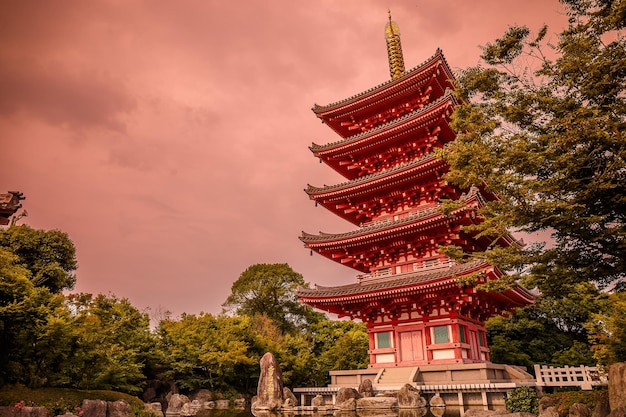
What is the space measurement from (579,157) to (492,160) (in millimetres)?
1673

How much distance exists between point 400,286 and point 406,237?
2547mm

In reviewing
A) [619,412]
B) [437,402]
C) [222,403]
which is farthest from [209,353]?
[619,412]

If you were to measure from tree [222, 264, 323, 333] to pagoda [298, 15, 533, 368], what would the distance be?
71.9 feet

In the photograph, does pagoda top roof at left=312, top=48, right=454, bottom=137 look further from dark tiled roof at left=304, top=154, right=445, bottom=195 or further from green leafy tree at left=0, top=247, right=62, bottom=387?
green leafy tree at left=0, top=247, right=62, bottom=387

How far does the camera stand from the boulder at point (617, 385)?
7.45 meters

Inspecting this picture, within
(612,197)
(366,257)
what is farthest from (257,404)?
(612,197)

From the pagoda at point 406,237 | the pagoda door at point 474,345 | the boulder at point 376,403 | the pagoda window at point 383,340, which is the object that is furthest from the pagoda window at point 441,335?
the boulder at point 376,403

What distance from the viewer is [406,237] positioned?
1834cm

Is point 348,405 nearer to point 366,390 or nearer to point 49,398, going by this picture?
point 366,390

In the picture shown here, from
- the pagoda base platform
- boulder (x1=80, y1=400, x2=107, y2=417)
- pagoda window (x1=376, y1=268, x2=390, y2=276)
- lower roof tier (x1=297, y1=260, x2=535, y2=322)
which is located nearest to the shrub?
the pagoda base platform

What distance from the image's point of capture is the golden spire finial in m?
24.5

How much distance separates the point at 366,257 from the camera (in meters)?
19.9

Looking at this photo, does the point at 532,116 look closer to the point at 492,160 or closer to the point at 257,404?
the point at 492,160

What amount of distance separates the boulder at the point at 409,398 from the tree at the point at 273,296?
26.5 m
